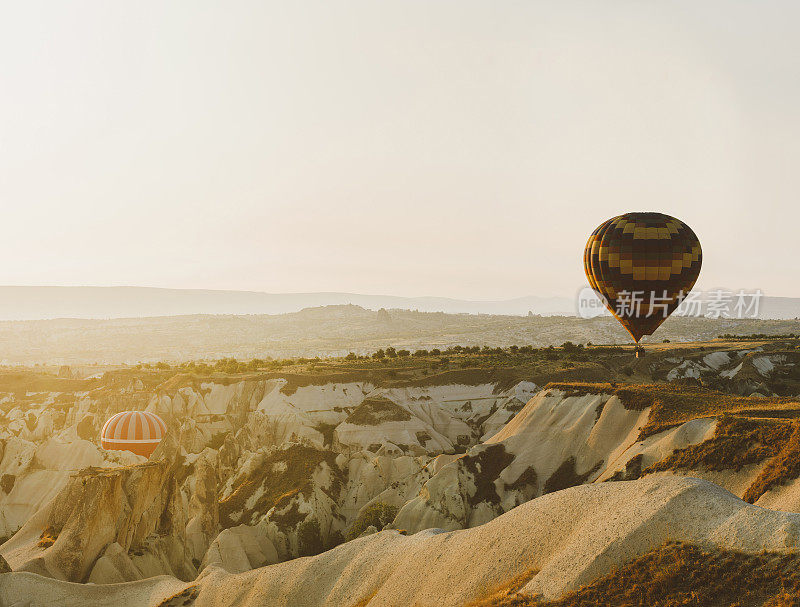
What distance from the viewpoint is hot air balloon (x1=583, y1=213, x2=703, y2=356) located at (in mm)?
41562

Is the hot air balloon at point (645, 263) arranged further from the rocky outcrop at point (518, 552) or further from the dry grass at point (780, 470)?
the rocky outcrop at point (518, 552)

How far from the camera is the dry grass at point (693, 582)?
16.7m

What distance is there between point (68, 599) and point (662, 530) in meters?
26.2

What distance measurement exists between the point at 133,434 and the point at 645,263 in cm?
3751

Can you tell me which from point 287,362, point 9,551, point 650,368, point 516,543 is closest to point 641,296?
point 516,543

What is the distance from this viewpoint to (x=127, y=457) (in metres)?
53.2

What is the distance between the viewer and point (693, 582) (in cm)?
1780

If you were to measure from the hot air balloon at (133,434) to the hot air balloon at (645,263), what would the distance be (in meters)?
33.9

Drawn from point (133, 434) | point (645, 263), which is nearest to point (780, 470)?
point (645, 263)

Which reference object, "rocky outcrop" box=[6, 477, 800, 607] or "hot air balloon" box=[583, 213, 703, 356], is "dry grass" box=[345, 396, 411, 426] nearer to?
"hot air balloon" box=[583, 213, 703, 356]

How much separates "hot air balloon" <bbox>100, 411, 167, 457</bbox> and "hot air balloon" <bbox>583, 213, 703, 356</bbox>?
33909mm

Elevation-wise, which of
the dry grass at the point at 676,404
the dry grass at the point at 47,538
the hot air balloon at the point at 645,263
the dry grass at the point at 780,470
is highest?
the hot air balloon at the point at 645,263

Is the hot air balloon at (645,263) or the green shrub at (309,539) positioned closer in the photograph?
the green shrub at (309,539)

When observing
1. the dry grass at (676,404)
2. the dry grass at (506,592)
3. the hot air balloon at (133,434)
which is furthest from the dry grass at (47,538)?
the dry grass at (676,404)
